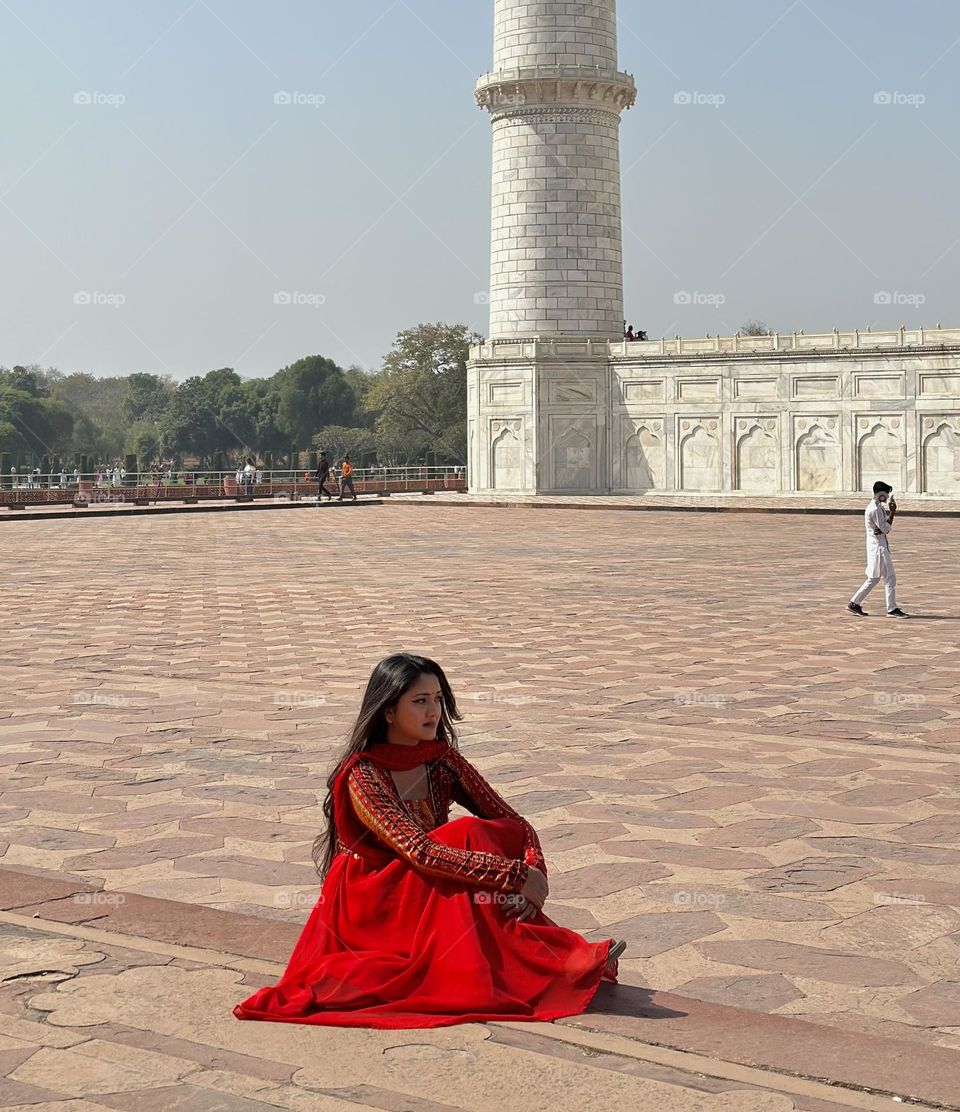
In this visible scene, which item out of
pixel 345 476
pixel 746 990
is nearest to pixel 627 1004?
pixel 746 990

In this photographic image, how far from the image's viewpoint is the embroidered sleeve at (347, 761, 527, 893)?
155 inches

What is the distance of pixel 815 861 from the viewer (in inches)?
206

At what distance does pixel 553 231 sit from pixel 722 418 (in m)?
6.99

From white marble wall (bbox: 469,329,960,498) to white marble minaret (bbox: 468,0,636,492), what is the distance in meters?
0.06

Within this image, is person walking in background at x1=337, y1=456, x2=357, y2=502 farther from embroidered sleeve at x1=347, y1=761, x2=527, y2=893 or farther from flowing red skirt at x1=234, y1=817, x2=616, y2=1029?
flowing red skirt at x1=234, y1=817, x2=616, y2=1029

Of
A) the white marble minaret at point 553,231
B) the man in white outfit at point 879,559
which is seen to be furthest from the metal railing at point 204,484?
the man in white outfit at point 879,559

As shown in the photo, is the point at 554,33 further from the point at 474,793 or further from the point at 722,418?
the point at 474,793

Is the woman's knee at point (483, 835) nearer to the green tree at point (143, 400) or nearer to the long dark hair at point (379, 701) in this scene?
the long dark hair at point (379, 701)

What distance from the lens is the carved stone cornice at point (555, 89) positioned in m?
41.3

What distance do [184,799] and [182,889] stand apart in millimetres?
1256

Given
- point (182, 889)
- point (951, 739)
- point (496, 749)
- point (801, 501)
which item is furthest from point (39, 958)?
point (801, 501)

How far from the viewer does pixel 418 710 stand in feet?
13.9

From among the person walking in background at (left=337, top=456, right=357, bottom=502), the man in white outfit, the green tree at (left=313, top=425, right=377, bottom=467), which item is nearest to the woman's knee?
the man in white outfit

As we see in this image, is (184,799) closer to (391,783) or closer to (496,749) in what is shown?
(496,749)
